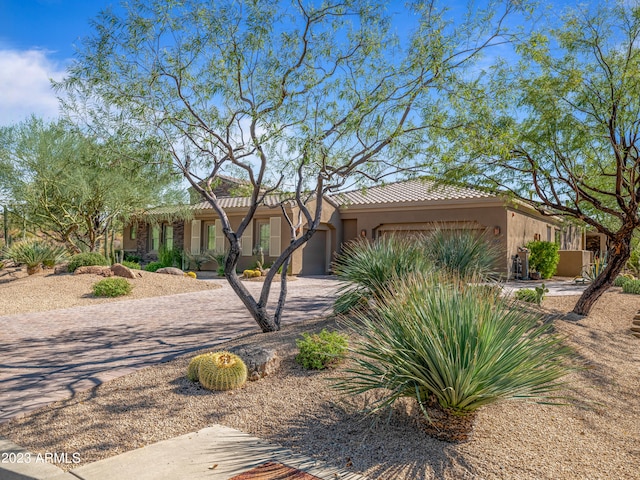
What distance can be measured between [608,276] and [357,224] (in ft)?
41.3

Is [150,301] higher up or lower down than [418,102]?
lower down

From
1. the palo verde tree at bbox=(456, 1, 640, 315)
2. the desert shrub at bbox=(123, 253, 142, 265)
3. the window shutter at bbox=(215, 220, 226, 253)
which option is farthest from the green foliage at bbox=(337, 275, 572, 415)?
the desert shrub at bbox=(123, 253, 142, 265)

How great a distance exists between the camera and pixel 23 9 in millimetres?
8000

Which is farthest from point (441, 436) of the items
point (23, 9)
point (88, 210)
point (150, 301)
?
point (88, 210)

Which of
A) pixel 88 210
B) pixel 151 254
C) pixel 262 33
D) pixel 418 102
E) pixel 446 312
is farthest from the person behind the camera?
pixel 151 254

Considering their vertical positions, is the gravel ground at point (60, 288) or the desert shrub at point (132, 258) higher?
the desert shrub at point (132, 258)

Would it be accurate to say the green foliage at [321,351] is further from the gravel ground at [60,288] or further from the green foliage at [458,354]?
the gravel ground at [60,288]

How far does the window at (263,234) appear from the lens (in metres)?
21.9

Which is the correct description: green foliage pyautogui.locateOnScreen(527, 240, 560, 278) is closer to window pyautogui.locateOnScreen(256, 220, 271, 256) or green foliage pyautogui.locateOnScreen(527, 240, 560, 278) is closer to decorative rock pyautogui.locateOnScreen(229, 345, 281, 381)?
window pyautogui.locateOnScreen(256, 220, 271, 256)

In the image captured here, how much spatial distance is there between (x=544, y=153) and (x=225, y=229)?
6084mm

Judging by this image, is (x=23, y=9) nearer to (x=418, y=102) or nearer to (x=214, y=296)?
(x=418, y=102)

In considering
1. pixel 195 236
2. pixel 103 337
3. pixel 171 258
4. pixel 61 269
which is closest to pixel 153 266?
pixel 171 258

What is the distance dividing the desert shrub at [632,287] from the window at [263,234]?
534 inches

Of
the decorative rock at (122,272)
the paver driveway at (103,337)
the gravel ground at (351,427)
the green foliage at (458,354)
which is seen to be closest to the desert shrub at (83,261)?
the decorative rock at (122,272)
